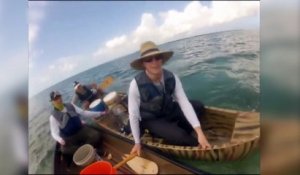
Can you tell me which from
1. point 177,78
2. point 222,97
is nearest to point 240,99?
point 222,97

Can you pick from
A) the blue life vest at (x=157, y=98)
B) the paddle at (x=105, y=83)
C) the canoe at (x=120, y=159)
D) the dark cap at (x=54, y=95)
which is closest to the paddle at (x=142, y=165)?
the canoe at (x=120, y=159)

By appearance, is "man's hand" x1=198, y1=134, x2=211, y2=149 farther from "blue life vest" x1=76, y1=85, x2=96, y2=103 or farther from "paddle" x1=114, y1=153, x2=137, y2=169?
"blue life vest" x1=76, y1=85, x2=96, y2=103

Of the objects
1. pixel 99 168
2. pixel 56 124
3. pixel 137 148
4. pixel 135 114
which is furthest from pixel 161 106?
pixel 56 124

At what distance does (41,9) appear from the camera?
2.26m

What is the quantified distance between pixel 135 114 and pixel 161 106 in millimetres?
Answer: 155

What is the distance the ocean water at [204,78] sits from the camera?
2162 millimetres

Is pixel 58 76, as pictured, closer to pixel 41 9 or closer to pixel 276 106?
pixel 41 9

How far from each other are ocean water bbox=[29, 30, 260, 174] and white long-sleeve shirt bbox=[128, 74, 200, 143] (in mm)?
37

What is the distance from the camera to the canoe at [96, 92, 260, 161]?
2143 mm

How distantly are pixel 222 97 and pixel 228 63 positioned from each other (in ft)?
0.63

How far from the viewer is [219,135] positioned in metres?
2.22

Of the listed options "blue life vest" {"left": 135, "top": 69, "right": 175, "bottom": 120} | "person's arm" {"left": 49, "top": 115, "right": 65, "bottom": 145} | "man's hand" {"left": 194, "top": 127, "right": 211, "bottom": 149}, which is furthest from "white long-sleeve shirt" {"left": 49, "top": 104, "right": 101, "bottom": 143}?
"man's hand" {"left": 194, "top": 127, "right": 211, "bottom": 149}

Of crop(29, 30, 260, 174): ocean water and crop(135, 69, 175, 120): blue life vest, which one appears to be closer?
crop(29, 30, 260, 174): ocean water

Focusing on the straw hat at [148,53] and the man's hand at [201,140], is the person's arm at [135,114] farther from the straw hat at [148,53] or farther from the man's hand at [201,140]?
the man's hand at [201,140]
